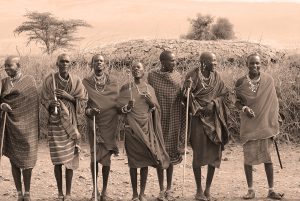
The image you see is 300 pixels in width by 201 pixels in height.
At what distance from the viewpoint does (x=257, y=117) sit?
7523mm

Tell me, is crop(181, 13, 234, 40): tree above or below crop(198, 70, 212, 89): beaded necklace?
below

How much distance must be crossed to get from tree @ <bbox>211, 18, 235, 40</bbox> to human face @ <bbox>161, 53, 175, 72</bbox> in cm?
1995

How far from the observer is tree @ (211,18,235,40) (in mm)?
27328

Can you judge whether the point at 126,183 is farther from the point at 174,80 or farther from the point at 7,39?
the point at 7,39

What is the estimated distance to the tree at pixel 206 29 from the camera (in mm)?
24922

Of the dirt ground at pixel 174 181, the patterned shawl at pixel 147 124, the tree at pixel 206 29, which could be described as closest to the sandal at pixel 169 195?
the dirt ground at pixel 174 181

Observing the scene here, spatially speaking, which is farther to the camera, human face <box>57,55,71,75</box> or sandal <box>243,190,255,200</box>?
sandal <box>243,190,255,200</box>

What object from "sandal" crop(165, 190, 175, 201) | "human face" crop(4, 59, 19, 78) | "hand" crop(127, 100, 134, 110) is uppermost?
"human face" crop(4, 59, 19, 78)

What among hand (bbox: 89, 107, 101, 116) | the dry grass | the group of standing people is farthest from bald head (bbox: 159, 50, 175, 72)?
the dry grass

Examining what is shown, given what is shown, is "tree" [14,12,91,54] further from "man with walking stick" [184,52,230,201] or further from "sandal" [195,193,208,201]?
"sandal" [195,193,208,201]

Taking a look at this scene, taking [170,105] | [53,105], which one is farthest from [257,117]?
[53,105]

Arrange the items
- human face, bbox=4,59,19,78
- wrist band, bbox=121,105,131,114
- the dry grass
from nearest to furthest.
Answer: human face, bbox=4,59,19,78 < wrist band, bbox=121,105,131,114 < the dry grass

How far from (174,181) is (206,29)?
17983 mm

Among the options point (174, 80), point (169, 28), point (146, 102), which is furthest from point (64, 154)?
point (169, 28)
